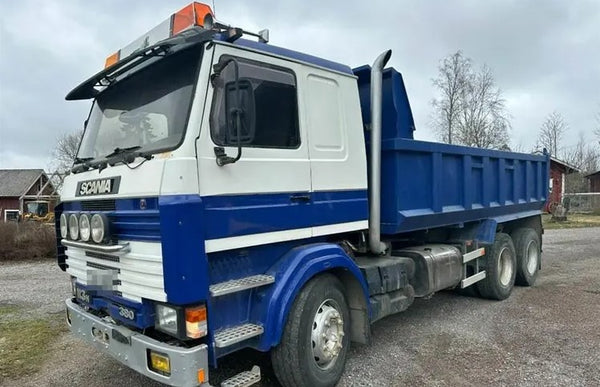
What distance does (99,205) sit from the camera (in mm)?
3523

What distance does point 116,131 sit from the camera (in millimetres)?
3873

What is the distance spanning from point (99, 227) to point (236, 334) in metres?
1.21

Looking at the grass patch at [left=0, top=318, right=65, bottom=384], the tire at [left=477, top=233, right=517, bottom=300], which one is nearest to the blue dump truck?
the grass patch at [left=0, top=318, right=65, bottom=384]

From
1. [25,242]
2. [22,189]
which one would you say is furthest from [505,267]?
[22,189]

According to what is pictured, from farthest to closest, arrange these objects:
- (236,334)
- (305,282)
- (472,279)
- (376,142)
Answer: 1. (472,279)
2. (376,142)
3. (305,282)
4. (236,334)

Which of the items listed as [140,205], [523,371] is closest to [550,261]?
[523,371]

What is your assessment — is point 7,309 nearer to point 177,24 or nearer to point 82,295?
point 82,295

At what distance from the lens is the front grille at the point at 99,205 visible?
3383mm

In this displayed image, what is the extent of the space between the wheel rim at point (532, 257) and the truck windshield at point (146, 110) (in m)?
6.71

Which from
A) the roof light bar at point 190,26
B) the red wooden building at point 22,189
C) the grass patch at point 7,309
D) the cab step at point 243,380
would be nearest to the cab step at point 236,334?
the cab step at point 243,380

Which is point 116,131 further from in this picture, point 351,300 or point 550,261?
point 550,261

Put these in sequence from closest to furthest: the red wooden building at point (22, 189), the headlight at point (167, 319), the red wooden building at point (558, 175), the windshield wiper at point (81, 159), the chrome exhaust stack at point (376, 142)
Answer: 1. the headlight at point (167, 319)
2. the windshield wiper at point (81, 159)
3. the chrome exhaust stack at point (376, 142)
4. the red wooden building at point (558, 175)
5. the red wooden building at point (22, 189)

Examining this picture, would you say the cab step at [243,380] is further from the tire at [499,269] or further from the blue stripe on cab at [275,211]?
the tire at [499,269]

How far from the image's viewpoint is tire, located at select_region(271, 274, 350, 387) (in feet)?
11.8
